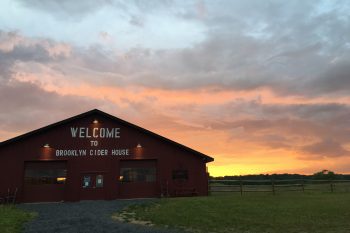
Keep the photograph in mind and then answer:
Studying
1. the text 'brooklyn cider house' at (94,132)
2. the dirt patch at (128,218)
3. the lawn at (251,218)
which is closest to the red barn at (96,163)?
the text 'brooklyn cider house' at (94,132)

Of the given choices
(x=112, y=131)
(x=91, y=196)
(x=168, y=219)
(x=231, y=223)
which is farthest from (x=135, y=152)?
(x=231, y=223)

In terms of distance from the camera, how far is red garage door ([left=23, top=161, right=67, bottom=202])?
100 feet

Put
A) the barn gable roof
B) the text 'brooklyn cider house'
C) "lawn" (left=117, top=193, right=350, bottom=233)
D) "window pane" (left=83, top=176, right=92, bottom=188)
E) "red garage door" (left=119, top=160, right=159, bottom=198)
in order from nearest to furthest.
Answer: "lawn" (left=117, top=193, right=350, bottom=233)
the barn gable roof
"window pane" (left=83, top=176, right=92, bottom=188)
the text 'brooklyn cider house'
"red garage door" (left=119, top=160, right=159, bottom=198)

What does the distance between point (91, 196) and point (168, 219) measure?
15.4 metres

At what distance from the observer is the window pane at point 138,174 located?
32.5m

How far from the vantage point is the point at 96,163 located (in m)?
31.8

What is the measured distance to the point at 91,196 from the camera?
103 ft

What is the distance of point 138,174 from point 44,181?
7397 mm

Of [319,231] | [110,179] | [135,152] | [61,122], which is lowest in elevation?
[319,231]

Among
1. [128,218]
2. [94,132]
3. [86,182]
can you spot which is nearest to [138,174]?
[86,182]

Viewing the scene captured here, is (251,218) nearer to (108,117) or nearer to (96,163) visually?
(96,163)

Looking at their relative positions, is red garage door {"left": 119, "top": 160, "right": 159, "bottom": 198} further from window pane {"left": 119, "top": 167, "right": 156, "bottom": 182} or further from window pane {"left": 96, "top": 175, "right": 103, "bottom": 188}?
window pane {"left": 96, "top": 175, "right": 103, "bottom": 188}

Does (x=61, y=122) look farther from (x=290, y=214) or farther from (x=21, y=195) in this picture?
(x=290, y=214)

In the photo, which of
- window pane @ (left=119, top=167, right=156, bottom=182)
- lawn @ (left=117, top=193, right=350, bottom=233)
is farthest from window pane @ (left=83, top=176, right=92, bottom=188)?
lawn @ (left=117, top=193, right=350, bottom=233)
